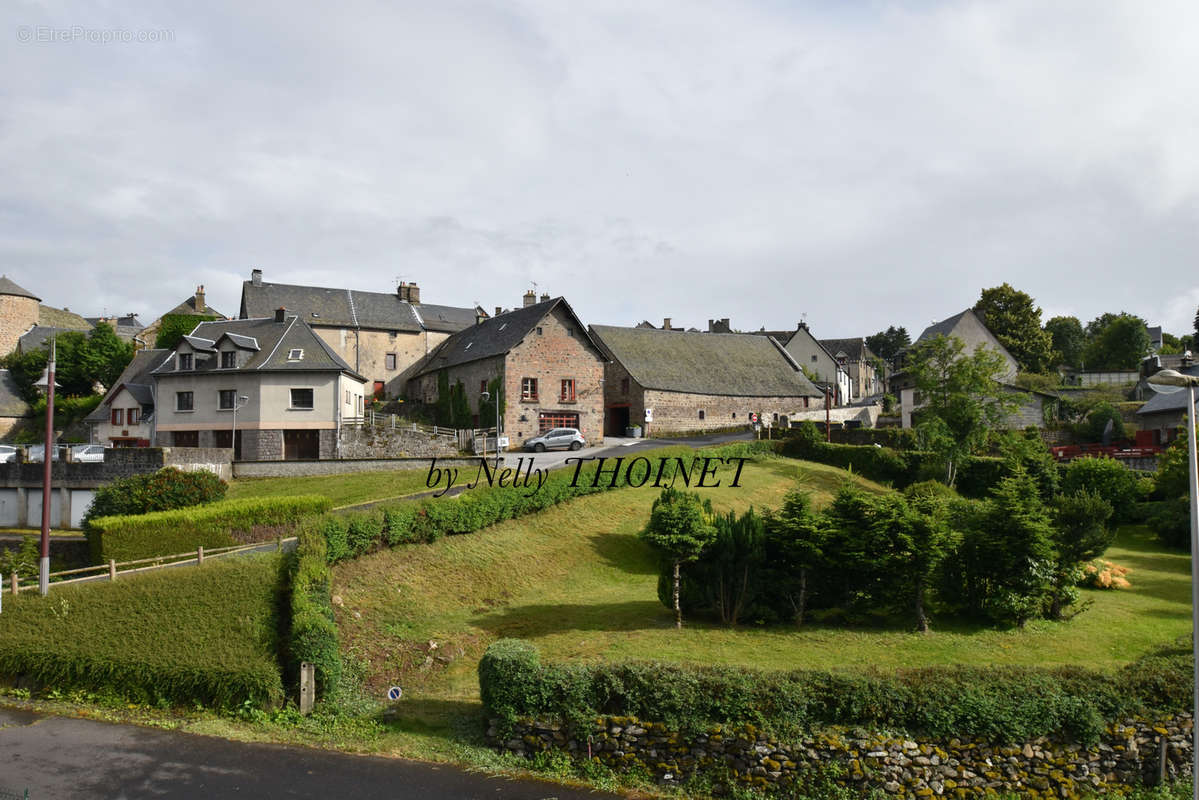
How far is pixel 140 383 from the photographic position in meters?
45.2

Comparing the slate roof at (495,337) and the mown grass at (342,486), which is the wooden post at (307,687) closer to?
the mown grass at (342,486)

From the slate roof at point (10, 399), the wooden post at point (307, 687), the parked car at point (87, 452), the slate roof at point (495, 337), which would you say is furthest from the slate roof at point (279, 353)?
the slate roof at point (10, 399)

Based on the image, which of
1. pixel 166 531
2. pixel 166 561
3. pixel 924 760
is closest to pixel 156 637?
pixel 166 561

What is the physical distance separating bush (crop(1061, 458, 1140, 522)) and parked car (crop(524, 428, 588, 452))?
79.8ft

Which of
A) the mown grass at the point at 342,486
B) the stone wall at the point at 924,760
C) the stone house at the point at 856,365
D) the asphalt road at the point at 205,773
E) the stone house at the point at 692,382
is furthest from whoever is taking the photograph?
the stone house at the point at 856,365

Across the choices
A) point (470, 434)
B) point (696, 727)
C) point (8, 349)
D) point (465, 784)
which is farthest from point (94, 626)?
point (8, 349)

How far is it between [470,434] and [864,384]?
68206 millimetres

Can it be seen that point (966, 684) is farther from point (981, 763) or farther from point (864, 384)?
point (864, 384)

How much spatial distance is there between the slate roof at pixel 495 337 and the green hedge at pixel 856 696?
1236 inches

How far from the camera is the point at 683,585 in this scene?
61.8ft

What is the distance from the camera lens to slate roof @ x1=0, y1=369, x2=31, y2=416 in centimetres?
5442

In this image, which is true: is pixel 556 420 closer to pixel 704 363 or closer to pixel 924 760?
pixel 704 363

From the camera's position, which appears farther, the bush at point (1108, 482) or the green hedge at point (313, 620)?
the bush at point (1108, 482)

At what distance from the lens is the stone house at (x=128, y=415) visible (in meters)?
42.5
